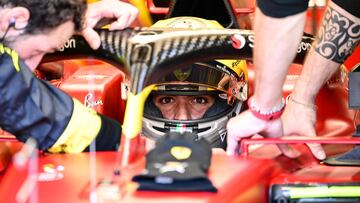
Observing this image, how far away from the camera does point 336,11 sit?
192 centimetres

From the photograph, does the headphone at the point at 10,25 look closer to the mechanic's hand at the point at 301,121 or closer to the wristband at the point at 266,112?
the wristband at the point at 266,112

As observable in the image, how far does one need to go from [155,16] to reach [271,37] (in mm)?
1143

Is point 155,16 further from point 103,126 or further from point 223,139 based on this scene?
point 103,126

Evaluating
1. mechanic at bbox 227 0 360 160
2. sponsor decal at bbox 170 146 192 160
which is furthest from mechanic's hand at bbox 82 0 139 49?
sponsor decal at bbox 170 146 192 160

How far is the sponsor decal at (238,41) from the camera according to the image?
1896 mm

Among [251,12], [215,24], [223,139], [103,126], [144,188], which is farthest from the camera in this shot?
[251,12]

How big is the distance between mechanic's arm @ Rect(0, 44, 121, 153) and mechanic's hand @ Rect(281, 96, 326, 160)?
1.33 ft

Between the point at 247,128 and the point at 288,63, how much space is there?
18 centimetres

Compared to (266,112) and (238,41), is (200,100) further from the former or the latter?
(266,112)

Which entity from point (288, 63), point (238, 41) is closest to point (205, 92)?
point (238, 41)

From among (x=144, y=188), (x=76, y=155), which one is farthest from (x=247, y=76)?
(x=144, y=188)

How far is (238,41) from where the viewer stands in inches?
74.7

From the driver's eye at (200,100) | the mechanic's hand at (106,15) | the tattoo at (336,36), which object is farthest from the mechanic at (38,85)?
the tattoo at (336,36)

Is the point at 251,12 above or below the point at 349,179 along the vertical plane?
above
